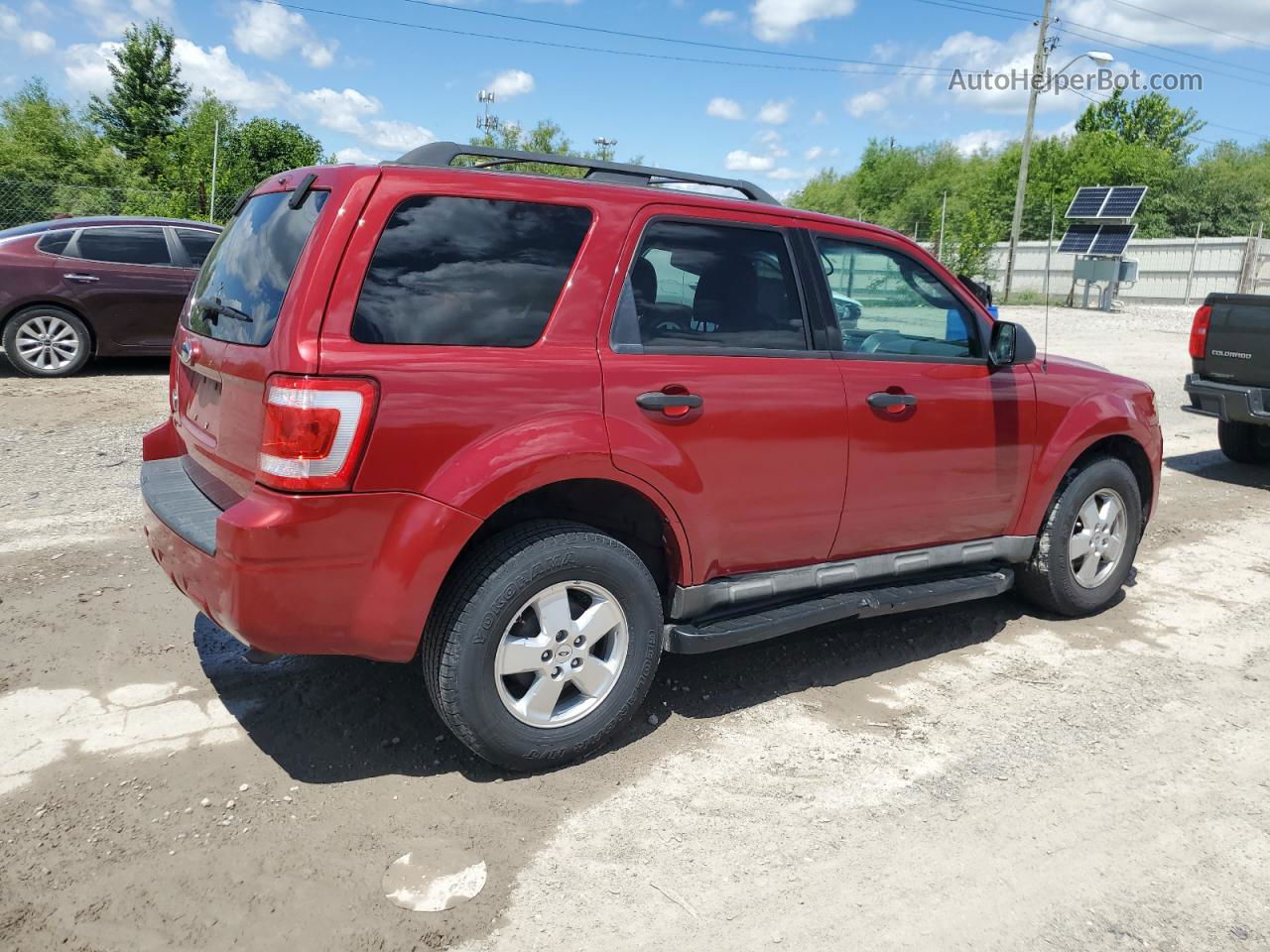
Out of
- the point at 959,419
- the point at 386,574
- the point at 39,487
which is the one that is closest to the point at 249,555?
the point at 386,574

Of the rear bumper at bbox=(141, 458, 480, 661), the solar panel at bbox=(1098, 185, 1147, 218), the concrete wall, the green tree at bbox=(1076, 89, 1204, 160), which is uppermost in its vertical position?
the green tree at bbox=(1076, 89, 1204, 160)

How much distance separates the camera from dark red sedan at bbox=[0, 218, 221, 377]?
981cm

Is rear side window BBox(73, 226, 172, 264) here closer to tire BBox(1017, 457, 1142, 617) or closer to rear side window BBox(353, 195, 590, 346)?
rear side window BBox(353, 195, 590, 346)

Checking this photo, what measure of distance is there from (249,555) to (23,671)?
1.76m

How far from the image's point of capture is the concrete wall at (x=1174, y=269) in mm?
32219

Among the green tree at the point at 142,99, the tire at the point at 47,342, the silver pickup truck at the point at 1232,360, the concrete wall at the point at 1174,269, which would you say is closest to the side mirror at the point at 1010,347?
the silver pickup truck at the point at 1232,360

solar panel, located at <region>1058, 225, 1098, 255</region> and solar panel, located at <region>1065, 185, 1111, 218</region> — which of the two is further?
solar panel, located at <region>1065, 185, 1111, 218</region>

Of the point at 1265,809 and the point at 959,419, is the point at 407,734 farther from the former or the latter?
the point at 1265,809

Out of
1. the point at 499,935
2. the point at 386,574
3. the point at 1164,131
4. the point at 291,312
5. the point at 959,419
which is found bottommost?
the point at 499,935

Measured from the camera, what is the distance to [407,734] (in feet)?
11.7

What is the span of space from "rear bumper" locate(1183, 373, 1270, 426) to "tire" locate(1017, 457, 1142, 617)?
142 inches

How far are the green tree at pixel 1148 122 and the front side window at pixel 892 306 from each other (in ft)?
244

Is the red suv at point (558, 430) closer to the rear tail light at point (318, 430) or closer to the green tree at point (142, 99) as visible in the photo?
the rear tail light at point (318, 430)

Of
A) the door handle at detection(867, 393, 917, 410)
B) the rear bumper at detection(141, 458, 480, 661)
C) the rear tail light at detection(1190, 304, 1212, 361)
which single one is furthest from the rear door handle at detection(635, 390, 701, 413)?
the rear tail light at detection(1190, 304, 1212, 361)
